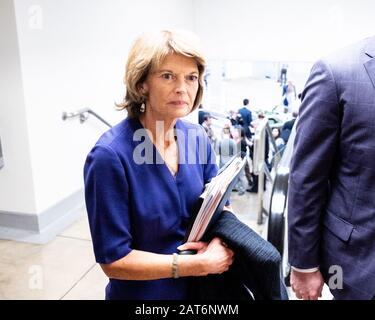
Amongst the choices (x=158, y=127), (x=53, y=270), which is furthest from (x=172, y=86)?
(x=53, y=270)

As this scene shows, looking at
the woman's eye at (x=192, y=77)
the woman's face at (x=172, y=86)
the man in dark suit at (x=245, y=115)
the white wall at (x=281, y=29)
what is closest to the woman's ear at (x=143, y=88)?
the woman's face at (x=172, y=86)

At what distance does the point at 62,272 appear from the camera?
9.31ft

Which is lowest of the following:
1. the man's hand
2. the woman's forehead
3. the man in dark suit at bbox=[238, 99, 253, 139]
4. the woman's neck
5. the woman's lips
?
the man in dark suit at bbox=[238, 99, 253, 139]

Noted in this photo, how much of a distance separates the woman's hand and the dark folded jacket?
20 millimetres

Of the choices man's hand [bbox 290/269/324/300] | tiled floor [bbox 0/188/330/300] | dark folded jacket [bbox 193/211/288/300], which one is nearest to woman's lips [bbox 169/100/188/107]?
dark folded jacket [bbox 193/211/288/300]

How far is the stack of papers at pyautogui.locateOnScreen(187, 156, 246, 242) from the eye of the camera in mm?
1051

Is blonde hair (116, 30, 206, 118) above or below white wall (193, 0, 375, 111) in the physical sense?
below

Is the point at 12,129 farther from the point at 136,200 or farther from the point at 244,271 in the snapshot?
the point at 244,271

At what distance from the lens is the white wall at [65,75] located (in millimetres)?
3291

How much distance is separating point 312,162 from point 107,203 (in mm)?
686

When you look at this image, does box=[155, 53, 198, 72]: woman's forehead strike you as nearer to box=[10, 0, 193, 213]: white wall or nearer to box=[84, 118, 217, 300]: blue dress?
box=[84, 118, 217, 300]: blue dress

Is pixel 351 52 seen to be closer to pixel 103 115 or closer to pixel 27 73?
pixel 27 73
